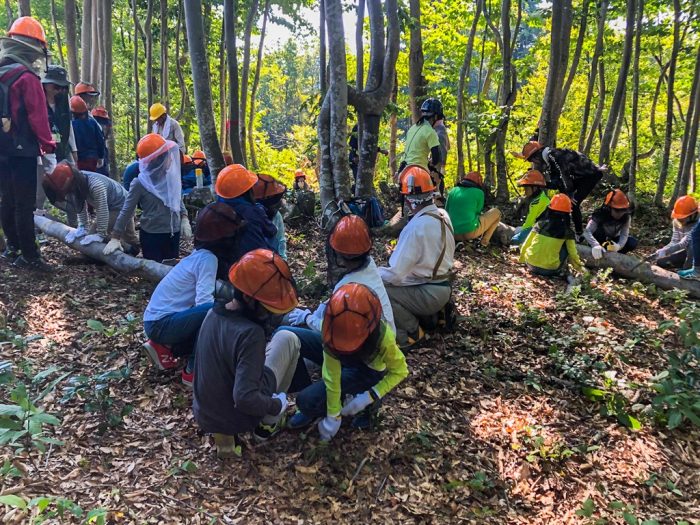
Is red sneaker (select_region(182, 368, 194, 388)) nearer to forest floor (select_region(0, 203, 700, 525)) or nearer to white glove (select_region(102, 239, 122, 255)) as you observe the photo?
forest floor (select_region(0, 203, 700, 525))

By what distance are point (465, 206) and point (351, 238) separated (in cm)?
427

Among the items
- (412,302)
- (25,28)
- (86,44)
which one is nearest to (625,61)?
(412,302)

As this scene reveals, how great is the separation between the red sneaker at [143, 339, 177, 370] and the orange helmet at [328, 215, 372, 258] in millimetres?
1595

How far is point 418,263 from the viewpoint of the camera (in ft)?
14.5

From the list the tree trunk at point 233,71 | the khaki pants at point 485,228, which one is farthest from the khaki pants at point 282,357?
the tree trunk at point 233,71

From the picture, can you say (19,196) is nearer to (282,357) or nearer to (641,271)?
(282,357)

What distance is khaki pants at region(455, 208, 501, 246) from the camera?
7.49 meters

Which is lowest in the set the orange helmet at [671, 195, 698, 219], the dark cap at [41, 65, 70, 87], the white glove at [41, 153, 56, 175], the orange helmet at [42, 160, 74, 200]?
the orange helmet at [671, 195, 698, 219]

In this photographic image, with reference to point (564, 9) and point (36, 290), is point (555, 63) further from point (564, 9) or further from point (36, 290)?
point (36, 290)

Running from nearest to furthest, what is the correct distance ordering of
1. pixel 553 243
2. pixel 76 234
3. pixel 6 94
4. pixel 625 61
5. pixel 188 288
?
pixel 188 288 → pixel 6 94 → pixel 76 234 → pixel 553 243 → pixel 625 61

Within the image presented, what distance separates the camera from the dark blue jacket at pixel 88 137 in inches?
258

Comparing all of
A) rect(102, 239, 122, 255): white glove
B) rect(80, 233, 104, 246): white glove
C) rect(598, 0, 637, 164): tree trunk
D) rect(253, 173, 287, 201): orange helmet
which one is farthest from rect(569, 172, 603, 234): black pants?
rect(80, 233, 104, 246): white glove

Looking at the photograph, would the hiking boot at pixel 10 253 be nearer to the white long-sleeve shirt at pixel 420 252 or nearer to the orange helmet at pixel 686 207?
the white long-sleeve shirt at pixel 420 252

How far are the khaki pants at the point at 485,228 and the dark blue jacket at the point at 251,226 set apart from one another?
4037 millimetres
